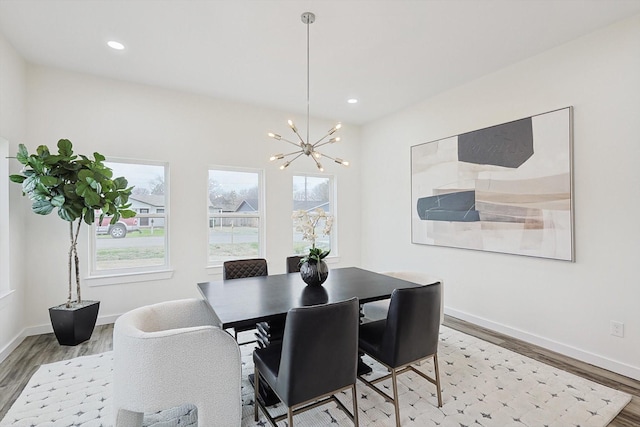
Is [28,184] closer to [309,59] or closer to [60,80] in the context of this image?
[60,80]

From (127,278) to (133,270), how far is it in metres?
0.12

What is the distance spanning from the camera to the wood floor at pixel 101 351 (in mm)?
2242

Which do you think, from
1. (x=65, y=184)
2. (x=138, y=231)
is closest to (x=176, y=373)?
(x=65, y=184)

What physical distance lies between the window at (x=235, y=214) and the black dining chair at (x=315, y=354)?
9.79ft

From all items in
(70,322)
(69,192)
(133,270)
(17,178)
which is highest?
(17,178)

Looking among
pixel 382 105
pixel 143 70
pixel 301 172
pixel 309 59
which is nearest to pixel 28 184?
pixel 143 70

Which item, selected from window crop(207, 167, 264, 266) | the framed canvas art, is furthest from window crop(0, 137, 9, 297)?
the framed canvas art

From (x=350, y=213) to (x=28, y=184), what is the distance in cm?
425

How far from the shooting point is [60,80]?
3.51 meters

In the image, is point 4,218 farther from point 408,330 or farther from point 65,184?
point 408,330

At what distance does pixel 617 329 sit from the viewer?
2.67 m

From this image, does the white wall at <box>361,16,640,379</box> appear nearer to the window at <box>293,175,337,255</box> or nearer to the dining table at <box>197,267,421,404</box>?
the dining table at <box>197,267,421,404</box>

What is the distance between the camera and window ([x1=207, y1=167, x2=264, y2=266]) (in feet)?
14.7

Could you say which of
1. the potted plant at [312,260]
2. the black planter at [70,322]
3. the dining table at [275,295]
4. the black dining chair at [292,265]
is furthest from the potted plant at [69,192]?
the potted plant at [312,260]
